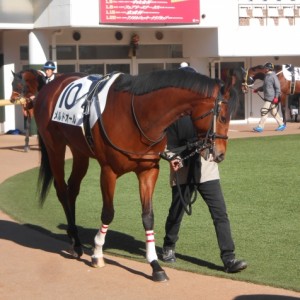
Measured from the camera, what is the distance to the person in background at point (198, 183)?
745cm

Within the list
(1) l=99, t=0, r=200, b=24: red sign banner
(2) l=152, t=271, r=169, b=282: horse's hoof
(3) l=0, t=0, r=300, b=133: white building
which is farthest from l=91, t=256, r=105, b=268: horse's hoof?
(1) l=99, t=0, r=200, b=24: red sign banner

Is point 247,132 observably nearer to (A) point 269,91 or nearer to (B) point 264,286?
(A) point 269,91

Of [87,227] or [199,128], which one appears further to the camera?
[87,227]

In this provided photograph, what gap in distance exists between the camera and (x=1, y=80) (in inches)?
943

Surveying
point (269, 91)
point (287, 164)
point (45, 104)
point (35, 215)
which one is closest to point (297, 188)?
point (287, 164)

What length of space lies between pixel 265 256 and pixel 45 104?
2.78 m

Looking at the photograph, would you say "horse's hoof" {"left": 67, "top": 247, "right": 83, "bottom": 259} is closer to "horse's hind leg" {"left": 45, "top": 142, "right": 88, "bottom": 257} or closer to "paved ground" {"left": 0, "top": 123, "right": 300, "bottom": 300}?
"paved ground" {"left": 0, "top": 123, "right": 300, "bottom": 300}

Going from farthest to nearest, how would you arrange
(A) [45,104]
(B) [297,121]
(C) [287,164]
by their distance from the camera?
1. (B) [297,121]
2. (C) [287,164]
3. (A) [45,104]

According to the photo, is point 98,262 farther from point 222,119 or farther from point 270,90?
point 270,90

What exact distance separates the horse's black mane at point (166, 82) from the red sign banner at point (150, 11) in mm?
14857

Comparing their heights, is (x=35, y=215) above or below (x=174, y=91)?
below

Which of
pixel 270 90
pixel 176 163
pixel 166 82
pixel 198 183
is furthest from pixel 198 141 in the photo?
pixel 270 90

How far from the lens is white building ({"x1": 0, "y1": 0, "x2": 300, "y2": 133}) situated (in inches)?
865

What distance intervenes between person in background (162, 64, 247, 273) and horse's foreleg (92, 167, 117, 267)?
571 mm
